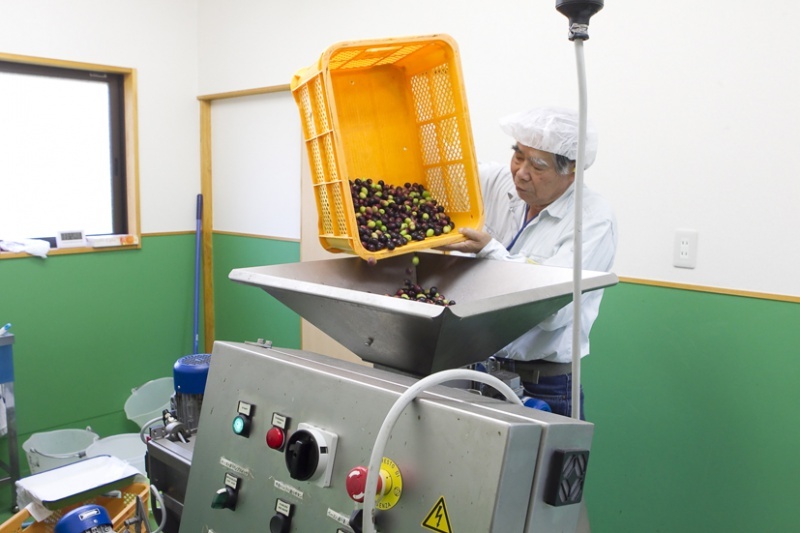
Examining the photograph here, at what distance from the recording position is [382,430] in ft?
2.82

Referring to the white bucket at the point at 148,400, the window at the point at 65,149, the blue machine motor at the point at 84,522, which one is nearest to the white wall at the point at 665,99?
the window at the point at 65,149

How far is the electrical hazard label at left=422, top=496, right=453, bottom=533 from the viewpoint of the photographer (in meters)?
0.86

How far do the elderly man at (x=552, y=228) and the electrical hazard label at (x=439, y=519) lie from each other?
0.79 metres

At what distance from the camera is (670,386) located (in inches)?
87.4

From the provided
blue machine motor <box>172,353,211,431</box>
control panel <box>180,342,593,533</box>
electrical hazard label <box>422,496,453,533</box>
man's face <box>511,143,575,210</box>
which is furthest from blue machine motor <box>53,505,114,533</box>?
man's face <box>511,143,575,210</box>

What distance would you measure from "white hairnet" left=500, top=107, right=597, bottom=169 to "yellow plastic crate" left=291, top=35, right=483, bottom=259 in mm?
239

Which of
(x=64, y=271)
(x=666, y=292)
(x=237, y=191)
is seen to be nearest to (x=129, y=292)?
(x=64, y=271)

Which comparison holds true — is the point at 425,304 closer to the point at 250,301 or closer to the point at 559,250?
the point at 559,250

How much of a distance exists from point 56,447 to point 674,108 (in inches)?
128

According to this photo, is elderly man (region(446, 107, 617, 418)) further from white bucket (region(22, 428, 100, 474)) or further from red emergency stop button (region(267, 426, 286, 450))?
white bucket (region(22, 428, 100, 474))

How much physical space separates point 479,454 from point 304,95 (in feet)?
3.13

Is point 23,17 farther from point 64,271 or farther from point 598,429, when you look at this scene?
point 598,429

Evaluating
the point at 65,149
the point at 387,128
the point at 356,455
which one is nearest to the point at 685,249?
the point at 387,128

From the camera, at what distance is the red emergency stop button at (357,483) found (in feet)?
2.98
